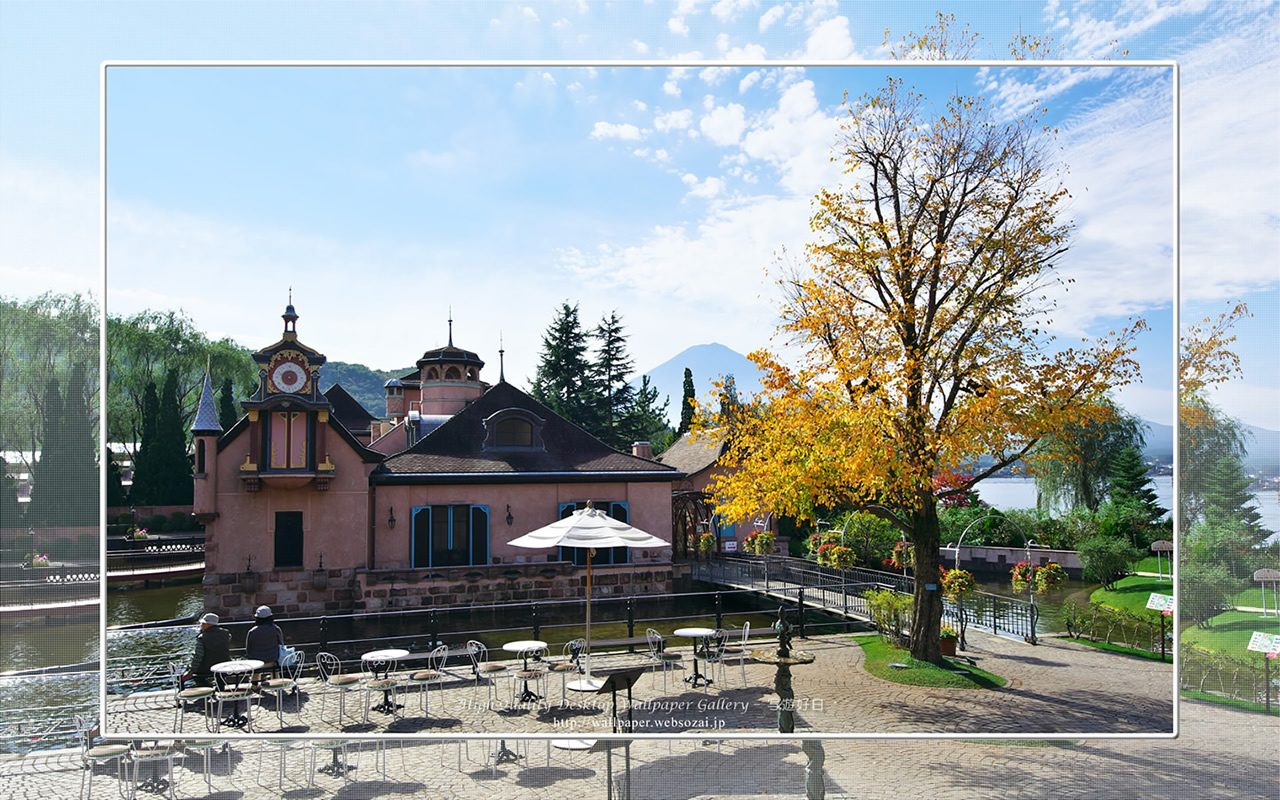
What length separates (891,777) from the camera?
19.2 ft

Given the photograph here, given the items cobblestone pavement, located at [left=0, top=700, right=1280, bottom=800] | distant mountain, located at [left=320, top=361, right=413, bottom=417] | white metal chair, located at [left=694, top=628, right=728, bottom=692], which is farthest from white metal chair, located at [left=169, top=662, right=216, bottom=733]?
white metal chair, located at [left=694, top=628, right=728, bottom=692]

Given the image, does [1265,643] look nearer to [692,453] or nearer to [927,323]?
[927,323]

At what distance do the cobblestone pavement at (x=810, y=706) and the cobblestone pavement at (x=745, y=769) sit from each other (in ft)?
0.66

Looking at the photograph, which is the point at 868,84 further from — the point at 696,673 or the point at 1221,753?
the point at 1221,753

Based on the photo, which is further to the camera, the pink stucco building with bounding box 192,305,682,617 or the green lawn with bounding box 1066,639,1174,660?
the pink stucco building with bounding box 192,305,682,617

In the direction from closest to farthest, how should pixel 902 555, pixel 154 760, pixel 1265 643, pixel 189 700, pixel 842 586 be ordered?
pixel 154 760, pixel 1265 643, pixel 189 700, pixel 902 555, pixel 842 586

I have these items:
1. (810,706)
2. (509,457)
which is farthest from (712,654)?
(509,457)

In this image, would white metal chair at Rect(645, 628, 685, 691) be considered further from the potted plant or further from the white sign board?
the white sign board

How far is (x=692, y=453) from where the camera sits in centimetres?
742

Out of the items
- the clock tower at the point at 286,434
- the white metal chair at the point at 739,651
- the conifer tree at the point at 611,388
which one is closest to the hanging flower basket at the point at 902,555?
the white metal chair at the point at 739,651

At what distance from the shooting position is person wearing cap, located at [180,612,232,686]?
6930 mm

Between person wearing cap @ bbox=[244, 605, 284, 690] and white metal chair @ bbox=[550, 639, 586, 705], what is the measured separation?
2.81 m

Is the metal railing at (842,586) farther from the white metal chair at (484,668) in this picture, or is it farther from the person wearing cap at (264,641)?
the person wearing cap at (264,641)

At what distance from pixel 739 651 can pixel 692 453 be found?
2.27 meters
